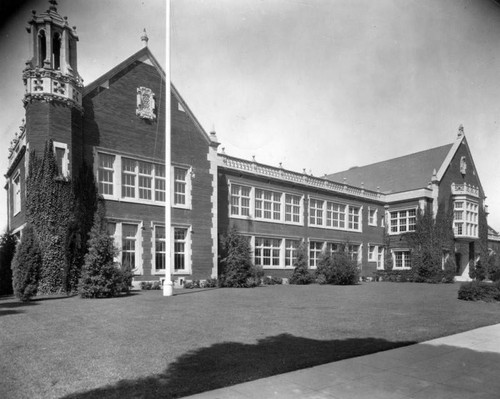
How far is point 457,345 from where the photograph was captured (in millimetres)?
7355

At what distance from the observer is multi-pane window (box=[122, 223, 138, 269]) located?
1953cm

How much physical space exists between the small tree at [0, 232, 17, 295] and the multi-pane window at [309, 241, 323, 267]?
21265mm

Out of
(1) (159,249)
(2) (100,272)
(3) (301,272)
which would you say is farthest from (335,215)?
(2) (100,272)

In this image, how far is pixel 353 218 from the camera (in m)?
35.6

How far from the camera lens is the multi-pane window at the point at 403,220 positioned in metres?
36.9

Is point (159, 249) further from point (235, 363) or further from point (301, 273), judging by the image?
point (235, 363)

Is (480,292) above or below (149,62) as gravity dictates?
below

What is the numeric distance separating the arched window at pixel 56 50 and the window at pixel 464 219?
37.4 metres

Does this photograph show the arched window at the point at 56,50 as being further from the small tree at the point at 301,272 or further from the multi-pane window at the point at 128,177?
the small tree at the point at 301,272

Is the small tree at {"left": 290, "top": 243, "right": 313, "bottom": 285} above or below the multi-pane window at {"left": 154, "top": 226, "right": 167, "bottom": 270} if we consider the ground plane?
below

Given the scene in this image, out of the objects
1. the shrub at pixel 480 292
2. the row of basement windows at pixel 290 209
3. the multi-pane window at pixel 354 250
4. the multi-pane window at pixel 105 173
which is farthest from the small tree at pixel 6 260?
the multi-pane window at pixel 354 250

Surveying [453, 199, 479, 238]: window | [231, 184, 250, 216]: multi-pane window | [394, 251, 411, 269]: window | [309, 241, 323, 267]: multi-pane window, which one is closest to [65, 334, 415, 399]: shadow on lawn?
[231, 184, 250, 216]: multi-pane window

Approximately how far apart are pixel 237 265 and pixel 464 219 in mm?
27983

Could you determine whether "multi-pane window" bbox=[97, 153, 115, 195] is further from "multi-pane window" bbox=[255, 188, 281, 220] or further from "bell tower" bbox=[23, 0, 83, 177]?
"multi-pane window" bbox=[255, 188, 281, 220]
